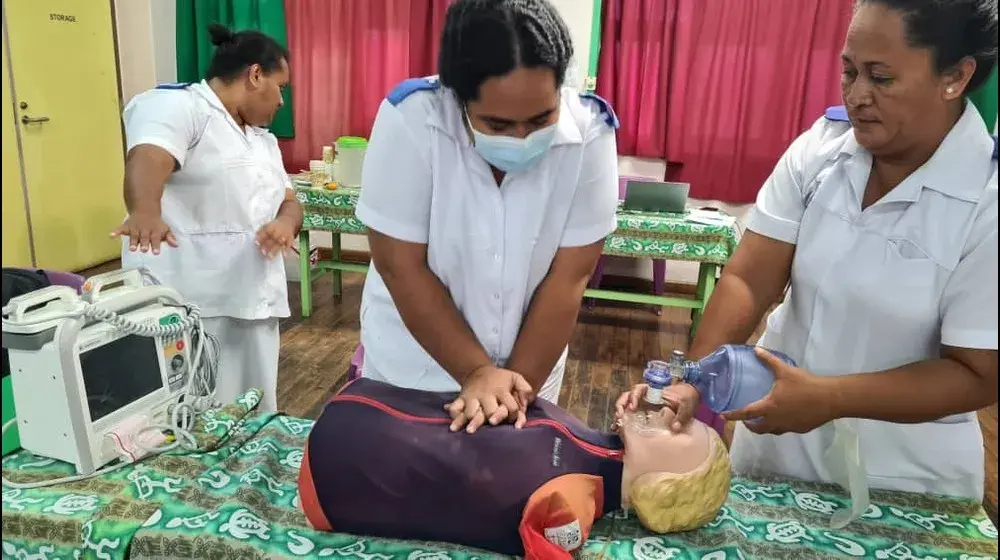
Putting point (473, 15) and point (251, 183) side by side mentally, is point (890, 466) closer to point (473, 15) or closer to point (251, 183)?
point (473, 15)

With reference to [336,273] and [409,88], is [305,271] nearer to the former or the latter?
[336,273]

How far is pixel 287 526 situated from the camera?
3.62 feet

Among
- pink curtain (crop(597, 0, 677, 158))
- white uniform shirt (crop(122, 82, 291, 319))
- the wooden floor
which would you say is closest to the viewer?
white uniform shirt (crop(122, 82, 291, 319))

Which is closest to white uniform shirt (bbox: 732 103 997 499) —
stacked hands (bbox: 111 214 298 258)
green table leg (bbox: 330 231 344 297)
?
stacked hands (bbox: 111 214 298 258)

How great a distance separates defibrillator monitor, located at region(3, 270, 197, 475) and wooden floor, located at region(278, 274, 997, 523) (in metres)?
1.57

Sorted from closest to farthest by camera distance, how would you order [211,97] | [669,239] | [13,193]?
1. [211,97]
2. [669,239]
3. [13,193]

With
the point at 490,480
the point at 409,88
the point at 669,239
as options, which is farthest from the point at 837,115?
the point at 669,239

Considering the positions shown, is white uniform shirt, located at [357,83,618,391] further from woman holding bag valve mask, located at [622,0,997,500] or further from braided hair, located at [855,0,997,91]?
braided hair, located at [855,0,997,91]

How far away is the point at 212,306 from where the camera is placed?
208 cm

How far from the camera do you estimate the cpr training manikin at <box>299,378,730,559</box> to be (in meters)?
1.04

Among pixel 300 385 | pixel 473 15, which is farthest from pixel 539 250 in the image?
pixel 300 385

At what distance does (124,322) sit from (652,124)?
12.1ft

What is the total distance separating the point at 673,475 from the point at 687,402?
0.43 feet

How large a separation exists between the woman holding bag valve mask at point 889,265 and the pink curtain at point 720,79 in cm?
321
